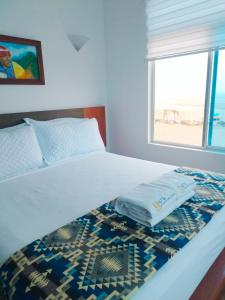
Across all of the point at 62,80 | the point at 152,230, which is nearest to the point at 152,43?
the point at 62,80

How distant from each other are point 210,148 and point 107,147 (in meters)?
1.47

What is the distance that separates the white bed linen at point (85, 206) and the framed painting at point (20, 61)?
0.96 meters

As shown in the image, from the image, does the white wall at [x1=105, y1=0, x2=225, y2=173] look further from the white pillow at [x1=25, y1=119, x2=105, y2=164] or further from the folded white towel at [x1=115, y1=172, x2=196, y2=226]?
the folded white towel at [x1=115, y1=172, x2=196, y2=226]

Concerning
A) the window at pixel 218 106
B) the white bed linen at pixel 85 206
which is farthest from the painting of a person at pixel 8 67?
the window at pixel 218 106

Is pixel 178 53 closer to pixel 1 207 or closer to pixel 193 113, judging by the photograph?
pixel 193 113

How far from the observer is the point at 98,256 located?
91 cm

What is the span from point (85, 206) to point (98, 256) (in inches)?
17.9

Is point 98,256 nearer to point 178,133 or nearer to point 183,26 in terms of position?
point 178,133

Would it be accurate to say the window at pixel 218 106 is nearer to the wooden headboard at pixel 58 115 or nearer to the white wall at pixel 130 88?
the white wall at pixel 130 88

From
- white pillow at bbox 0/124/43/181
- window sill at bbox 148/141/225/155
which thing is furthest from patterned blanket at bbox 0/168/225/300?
window sill at bbox 148/141/225/155

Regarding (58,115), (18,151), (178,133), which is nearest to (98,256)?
(18,151)

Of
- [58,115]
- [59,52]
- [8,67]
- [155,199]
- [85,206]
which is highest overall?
[59,52]

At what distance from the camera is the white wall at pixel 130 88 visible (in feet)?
8.66

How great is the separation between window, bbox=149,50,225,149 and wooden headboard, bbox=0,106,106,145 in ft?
2.29
